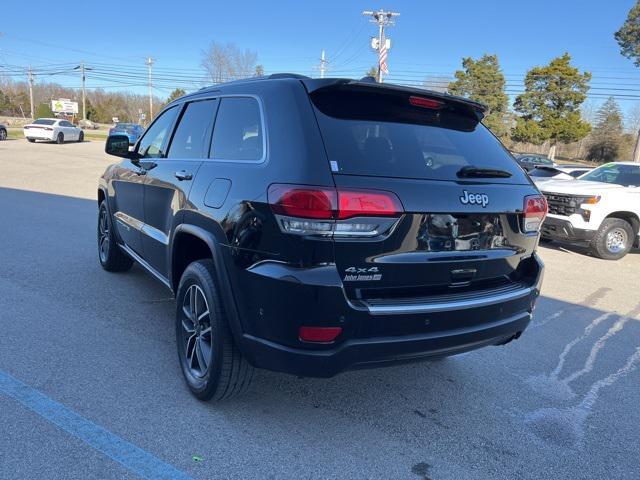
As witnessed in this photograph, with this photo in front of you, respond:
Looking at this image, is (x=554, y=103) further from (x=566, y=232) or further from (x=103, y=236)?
(x=103, y=236)

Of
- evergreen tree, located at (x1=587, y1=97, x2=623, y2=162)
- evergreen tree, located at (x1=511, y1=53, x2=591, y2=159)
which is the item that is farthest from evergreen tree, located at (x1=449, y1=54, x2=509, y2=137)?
evergreen tree, located at (x1=587, y1=97, x2=623, y2=162)

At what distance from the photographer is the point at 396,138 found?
9.08 ft

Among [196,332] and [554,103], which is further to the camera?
[554,103]

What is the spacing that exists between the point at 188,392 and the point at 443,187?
79.6 inches

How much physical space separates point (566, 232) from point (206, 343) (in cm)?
710

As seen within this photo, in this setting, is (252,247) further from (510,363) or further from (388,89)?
(510,363)

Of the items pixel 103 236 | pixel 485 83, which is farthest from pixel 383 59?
pixel 103 236

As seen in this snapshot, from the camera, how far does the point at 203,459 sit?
2.55 metres

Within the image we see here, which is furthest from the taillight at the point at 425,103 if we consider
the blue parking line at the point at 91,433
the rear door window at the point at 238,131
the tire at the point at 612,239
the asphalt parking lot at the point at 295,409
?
the tire at the point at 612,239

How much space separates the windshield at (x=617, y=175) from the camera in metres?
9.00

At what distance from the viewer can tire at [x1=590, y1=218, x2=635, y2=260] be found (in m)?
8.23

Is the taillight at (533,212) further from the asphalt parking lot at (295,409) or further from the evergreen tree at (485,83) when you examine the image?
the evergreen tree at (485,83)

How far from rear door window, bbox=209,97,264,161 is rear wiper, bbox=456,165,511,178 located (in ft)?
3.72

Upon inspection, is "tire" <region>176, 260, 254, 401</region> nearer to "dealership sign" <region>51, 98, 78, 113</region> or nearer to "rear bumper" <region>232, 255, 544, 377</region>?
"rear bumper" <region>232, 255, 544, 377</region>
